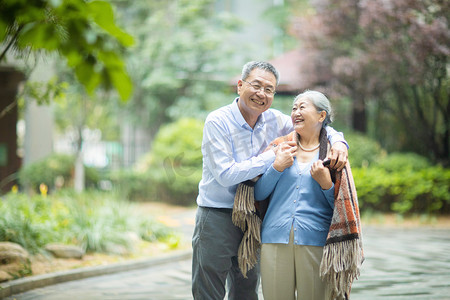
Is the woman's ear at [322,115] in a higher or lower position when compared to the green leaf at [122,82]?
higher

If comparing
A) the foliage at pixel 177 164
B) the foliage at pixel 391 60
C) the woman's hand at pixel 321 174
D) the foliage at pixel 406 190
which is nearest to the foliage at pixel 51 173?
the foliage at pixel 177 164

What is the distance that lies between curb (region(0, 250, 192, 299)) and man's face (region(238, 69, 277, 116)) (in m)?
3.97

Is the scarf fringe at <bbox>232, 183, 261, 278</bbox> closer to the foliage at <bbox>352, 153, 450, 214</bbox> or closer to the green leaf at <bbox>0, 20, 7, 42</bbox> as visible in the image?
the green leaf at <bbox>0, 20, 7, 42</bbox>

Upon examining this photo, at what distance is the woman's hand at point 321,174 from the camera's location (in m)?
3.30

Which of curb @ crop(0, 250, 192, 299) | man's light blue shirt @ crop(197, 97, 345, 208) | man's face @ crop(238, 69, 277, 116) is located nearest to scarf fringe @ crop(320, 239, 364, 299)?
man's light blue shirt @ crop(197, 97, 345, 208)

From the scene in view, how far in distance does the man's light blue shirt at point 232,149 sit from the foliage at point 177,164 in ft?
37.6

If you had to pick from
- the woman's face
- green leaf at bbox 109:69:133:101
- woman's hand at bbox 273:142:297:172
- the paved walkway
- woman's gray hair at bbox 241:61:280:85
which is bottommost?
the paved walkway

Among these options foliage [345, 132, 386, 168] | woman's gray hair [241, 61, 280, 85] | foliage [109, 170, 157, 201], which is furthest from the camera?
foliage [109, 170, 157, 201]

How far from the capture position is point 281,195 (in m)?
3.50

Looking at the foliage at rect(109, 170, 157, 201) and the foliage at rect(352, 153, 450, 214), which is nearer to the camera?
the foliage at rect(352, 153, 450, 214)

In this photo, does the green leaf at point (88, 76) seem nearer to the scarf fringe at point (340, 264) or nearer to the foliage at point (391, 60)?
the scarf fringe at point (340, 264)

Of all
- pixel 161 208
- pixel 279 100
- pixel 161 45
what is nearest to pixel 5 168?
pixel 161 208

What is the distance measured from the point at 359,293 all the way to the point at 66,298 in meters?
3.34

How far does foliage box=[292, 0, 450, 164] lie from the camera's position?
12922mm
